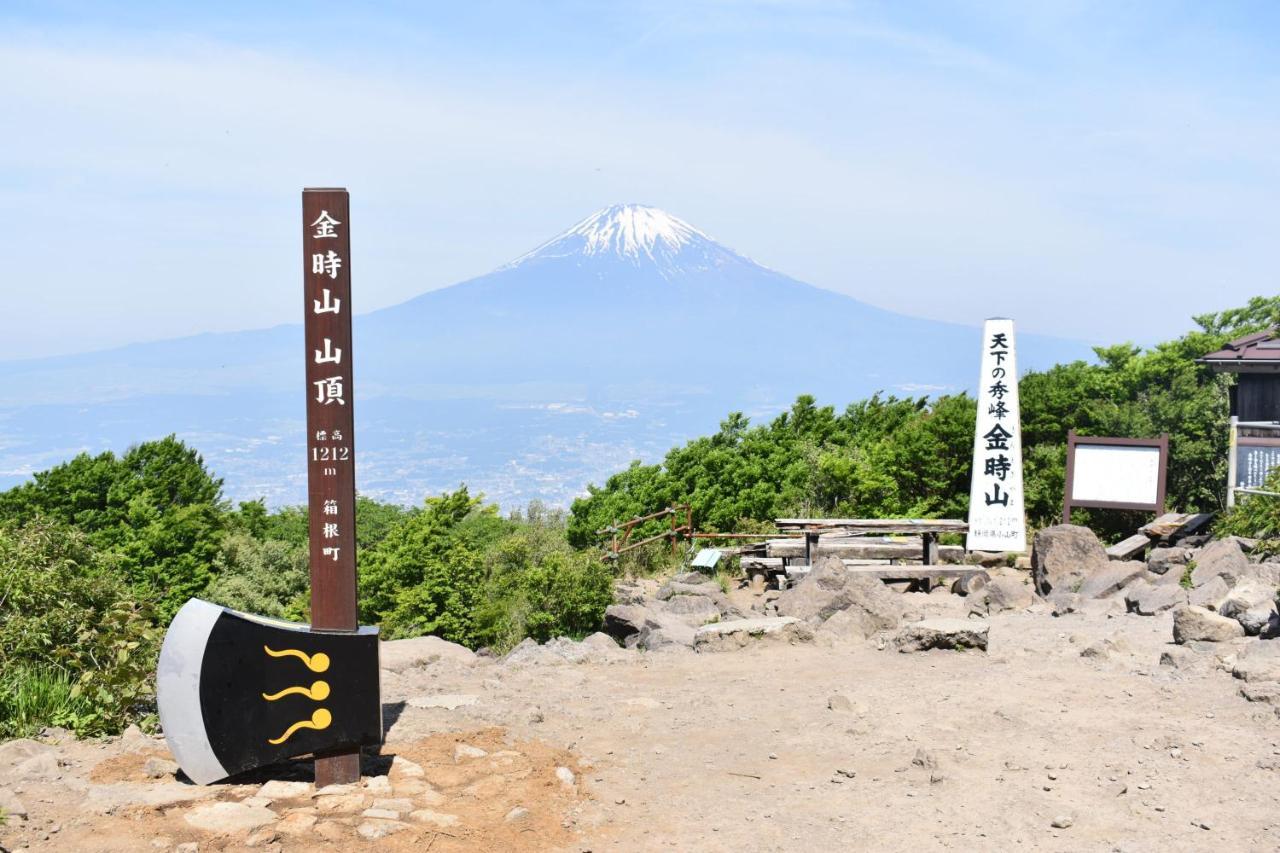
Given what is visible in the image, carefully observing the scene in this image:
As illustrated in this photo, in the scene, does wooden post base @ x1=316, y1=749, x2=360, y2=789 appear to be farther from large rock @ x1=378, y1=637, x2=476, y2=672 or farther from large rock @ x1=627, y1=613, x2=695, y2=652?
large rock @ x1=627, y1=613, x2=695, y2=652

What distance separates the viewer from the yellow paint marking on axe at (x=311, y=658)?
Answer: 709 centimetres

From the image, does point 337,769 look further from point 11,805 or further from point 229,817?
point 11,805

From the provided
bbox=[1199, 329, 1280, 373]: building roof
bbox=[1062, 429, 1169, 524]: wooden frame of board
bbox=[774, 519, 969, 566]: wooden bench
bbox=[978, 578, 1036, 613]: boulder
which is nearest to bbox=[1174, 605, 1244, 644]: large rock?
bbox=[978, 578, 1036, 613]: boulder

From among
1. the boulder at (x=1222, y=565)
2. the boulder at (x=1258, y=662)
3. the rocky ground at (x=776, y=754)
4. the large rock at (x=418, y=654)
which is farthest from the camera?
the boulder at (x=1222, y=565)

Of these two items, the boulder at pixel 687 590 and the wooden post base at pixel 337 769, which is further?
the boulder at pixel 687 590

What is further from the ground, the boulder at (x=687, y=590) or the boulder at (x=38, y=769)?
the boulder at (x=38, y=769)

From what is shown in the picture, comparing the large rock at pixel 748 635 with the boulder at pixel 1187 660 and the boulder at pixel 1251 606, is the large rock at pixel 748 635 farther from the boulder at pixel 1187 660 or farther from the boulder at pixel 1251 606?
the boulder at pixel 1251 606

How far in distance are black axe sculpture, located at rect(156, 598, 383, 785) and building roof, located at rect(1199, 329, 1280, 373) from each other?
1487cm

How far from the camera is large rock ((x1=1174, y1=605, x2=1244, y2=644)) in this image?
9594mm

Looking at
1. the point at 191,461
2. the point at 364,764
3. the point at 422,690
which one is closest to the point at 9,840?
the point at 364,764

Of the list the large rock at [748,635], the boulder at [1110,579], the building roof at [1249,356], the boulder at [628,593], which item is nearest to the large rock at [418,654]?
the large rock at [748,635]

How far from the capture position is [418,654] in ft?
34.2

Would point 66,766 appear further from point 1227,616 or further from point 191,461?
point 191,461

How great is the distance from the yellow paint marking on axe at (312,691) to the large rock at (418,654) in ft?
9.28
